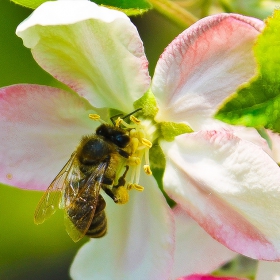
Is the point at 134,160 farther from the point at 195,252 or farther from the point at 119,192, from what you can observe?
the point at 195,252

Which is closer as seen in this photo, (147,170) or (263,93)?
(263,93)

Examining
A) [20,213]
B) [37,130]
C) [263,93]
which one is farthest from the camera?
[20,213]

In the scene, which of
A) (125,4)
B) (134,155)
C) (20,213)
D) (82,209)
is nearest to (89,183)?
(82,209)

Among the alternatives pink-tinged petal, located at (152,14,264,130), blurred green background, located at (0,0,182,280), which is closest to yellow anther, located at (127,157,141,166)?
pink-tinged petal, located at (152,14,264,130)

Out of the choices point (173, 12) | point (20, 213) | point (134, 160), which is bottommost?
point (20, 213)

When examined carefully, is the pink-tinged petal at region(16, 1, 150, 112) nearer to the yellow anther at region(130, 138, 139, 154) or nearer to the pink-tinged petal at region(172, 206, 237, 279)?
the yellow anther at region(130, 138, 139, 154)

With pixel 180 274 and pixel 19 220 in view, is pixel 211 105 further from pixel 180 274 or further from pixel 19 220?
pixel 19 220

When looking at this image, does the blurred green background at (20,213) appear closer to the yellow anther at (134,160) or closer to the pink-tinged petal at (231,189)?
the yellow anther at (134,160)
